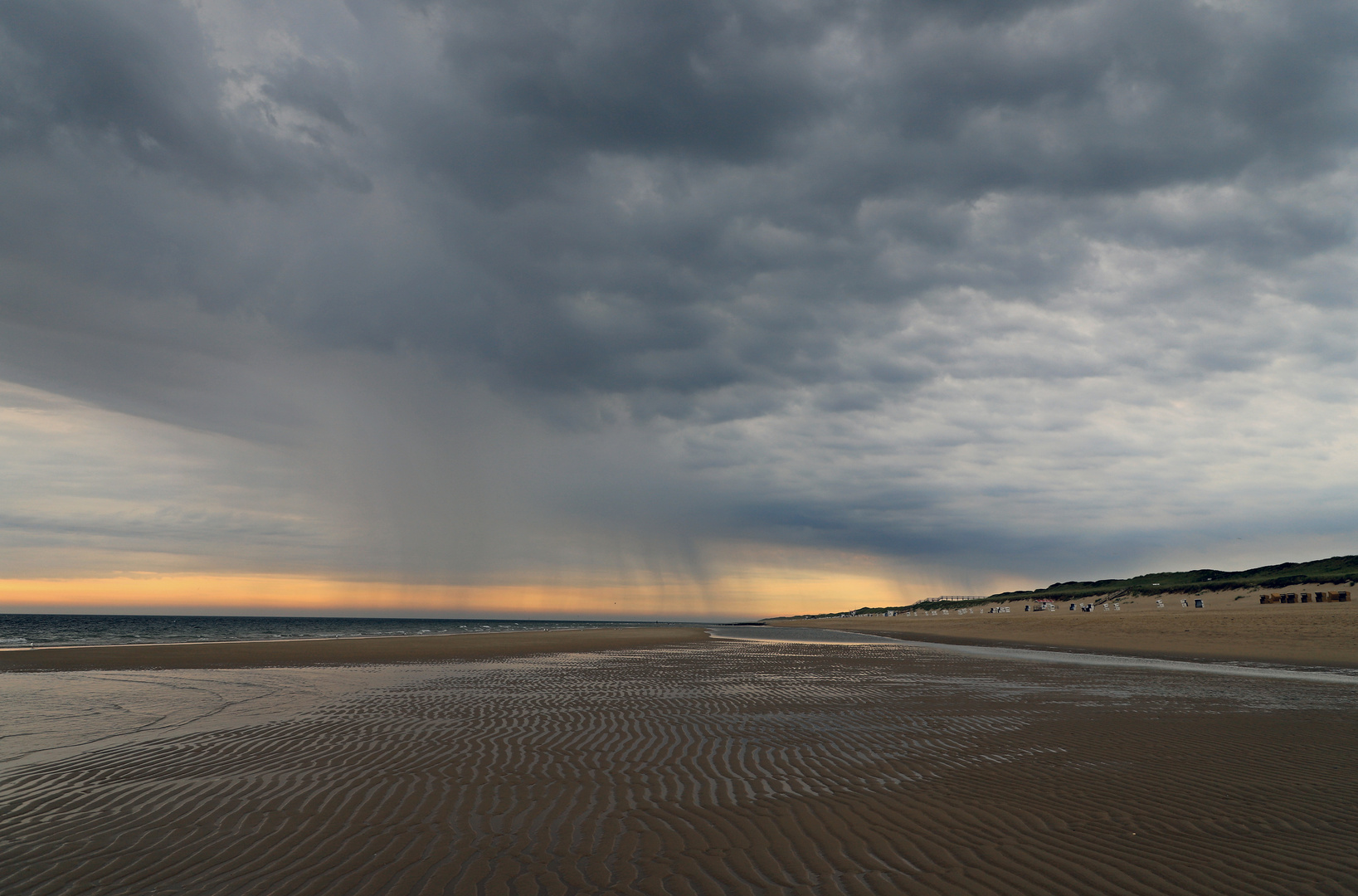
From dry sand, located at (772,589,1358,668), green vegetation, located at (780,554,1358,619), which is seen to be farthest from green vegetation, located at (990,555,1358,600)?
dry sand, located at (772,589,1358,668)

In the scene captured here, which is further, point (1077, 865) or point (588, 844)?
point (588, 844)

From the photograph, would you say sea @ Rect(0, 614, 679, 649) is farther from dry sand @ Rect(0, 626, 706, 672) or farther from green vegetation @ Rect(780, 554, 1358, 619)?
green vegetation @ Rect(780, 554, 1358, 619)

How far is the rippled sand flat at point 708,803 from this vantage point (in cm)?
552

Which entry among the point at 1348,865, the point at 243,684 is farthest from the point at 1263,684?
the point at 243,684

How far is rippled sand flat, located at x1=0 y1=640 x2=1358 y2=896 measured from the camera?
18.1 ft

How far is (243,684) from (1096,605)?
8735 cm

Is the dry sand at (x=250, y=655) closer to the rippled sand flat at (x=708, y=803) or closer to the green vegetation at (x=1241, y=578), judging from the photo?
the rippled sand flat at (x=708, y=803)

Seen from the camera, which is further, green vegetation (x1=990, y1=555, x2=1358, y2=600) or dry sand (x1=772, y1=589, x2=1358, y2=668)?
green vegetation (x1=990, y1=555, x2=1358, y2=600)

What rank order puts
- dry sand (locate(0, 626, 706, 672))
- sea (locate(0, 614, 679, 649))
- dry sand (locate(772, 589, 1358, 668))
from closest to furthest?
dry sand (locate(0, 626, 706, 672)), dry sand (locate(772, 589, 1358, 668)), sea (locate(0, 614, 679, 649))

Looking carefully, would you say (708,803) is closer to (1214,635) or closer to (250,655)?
(250,655)

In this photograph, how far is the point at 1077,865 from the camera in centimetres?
572

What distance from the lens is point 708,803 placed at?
7.57m

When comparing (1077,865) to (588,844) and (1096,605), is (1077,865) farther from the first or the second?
(1096,605)

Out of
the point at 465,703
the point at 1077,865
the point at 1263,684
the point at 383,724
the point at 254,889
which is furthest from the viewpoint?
the point at 1263,684
